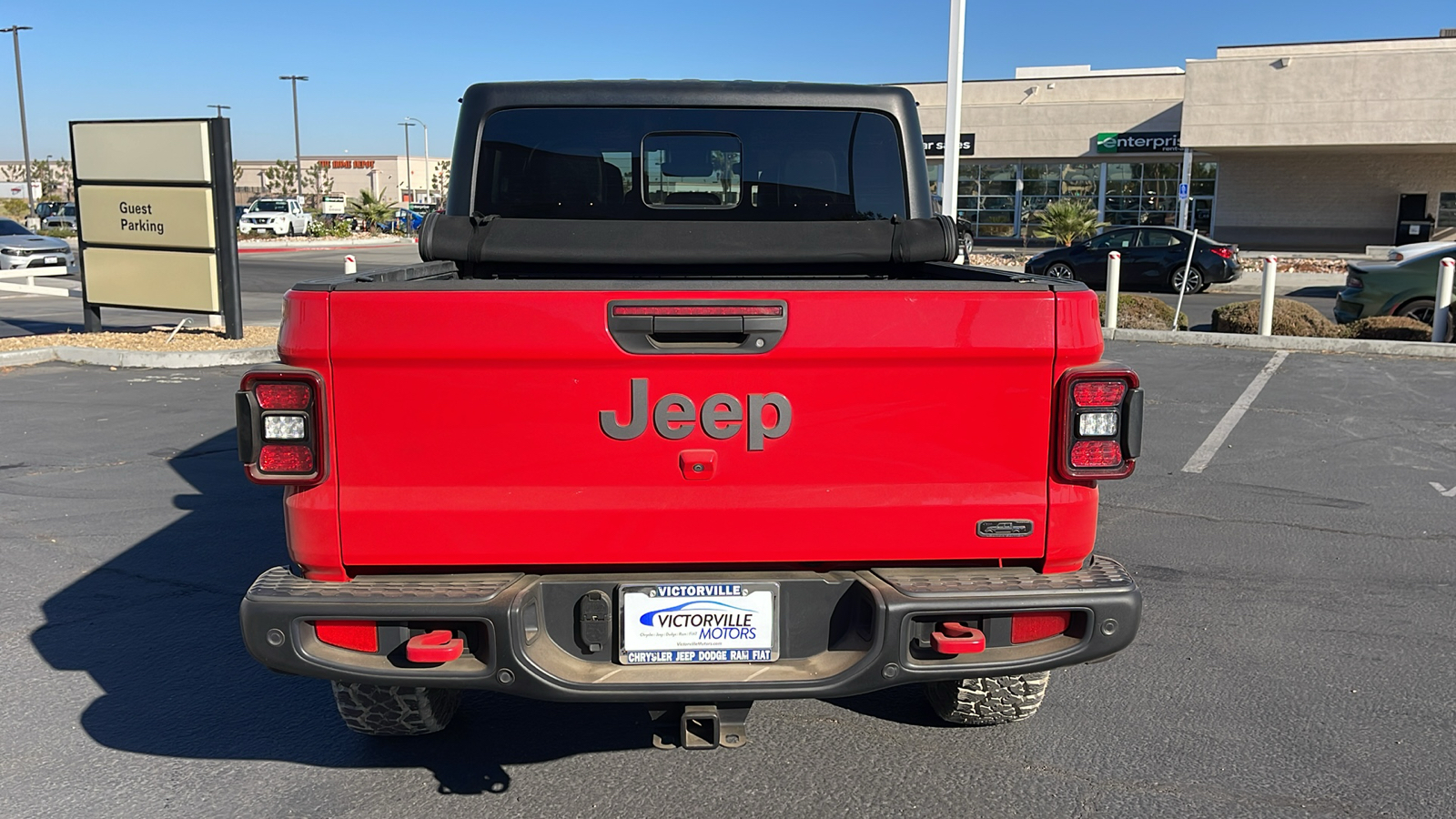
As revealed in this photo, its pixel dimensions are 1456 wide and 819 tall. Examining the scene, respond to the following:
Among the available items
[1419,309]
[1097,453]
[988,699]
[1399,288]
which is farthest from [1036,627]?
[1419,309]

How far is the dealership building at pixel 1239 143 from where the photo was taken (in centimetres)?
3422

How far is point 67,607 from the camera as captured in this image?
5082 mm

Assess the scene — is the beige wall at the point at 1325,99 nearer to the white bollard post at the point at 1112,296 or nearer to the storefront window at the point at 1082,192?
the storefront window at the point at 1082,192

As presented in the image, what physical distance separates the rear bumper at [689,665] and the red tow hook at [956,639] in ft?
0.10

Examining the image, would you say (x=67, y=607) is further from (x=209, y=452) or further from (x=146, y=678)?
(x=209, y=452)

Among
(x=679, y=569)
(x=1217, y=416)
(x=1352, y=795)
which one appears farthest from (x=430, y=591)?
(x=1217, y=416)

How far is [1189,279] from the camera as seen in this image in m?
22.9

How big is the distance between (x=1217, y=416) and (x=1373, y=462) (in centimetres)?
165

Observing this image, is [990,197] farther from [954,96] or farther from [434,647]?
[434,647]

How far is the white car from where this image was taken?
47.8 m

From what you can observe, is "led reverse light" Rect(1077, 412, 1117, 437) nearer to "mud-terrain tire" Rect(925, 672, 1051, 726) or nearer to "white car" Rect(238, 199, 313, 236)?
"mud-terrain tire" Rect(925, 672, 1051, 726)

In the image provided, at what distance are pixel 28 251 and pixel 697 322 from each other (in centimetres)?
2696

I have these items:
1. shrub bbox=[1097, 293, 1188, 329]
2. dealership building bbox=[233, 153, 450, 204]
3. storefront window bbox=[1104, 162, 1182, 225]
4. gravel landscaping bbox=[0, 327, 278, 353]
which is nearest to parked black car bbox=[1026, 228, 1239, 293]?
shrub bbox=[1097, 293, 1188, 329]

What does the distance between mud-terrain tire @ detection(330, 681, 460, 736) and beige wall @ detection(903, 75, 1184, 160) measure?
42941 mm
